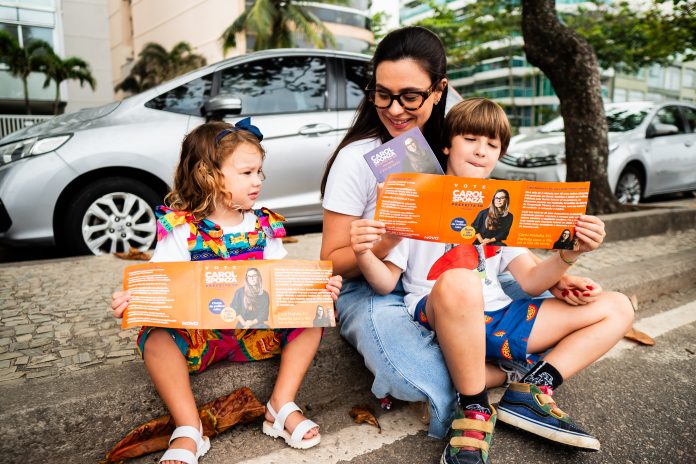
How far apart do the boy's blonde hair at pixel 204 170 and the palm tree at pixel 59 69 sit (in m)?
17.8

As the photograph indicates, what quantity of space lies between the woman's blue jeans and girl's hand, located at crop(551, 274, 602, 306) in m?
0.53

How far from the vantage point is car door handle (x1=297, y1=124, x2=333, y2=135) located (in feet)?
13.1

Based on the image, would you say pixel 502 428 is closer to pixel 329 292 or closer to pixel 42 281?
pixel 329 292

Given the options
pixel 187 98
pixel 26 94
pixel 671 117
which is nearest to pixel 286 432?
pixel 187 98

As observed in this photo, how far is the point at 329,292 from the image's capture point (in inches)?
65.6

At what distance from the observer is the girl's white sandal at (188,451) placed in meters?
1.45

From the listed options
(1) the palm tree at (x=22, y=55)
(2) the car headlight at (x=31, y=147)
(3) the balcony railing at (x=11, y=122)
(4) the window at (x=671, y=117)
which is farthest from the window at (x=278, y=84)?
(1) the palm tree at (x=22, y=55)

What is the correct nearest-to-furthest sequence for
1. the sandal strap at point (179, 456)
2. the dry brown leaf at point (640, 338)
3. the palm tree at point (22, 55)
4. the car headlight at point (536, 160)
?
the sandal strap at point (179, 456)
the dry brown leaf at point (640, 338)
the car headlight at point (536, 160)
the palm tree at point (22, 55)

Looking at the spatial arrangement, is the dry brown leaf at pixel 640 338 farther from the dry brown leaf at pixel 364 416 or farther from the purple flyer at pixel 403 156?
the purple flyer at pixel 403 156

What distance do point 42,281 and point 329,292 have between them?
2.25m

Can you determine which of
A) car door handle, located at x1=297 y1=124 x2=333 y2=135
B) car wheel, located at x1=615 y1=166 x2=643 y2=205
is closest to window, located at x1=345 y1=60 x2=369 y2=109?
car door handle, located at x1=297 y1=124 x2=333 y2=135

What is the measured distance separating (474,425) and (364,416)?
0.45 meters

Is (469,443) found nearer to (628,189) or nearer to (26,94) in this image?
(628,189)

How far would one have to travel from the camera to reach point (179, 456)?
4.75 ft
